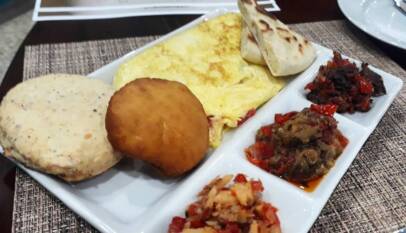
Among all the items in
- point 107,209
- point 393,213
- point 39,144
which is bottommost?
point 393,213

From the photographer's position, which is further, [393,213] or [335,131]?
[335,131]

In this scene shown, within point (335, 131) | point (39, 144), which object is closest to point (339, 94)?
point (335, 131)

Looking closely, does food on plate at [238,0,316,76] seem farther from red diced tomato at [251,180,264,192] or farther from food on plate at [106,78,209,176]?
red diced tomato at [251,180,264,192]

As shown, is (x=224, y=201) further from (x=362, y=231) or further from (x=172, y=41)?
(x=172, y=41)

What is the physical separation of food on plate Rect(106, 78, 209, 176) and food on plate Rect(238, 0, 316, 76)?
0.49 metres

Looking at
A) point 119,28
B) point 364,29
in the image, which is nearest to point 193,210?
point 119,28

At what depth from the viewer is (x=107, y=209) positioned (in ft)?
4.34

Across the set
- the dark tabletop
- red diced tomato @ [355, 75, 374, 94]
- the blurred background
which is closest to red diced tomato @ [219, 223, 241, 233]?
red diced tomato @ [355, 75, 374, 94]

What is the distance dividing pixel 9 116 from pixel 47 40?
846 millimetres

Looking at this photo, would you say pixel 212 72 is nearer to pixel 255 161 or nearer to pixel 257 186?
pixel 255 161

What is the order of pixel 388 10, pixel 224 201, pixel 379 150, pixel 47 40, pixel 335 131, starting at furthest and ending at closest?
pixel 388 10 < pixel 47 40 < pixel 379 150 < pixel 335 131 < pixel 224 201

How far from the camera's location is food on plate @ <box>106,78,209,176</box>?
129 centimetres

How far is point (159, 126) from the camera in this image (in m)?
1.33

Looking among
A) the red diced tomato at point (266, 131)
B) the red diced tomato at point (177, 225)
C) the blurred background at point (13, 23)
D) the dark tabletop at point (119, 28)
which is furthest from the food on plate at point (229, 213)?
the blurred background at point (13, 23)
